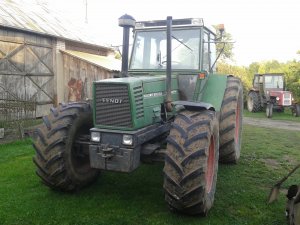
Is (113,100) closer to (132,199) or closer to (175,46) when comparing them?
(132,199)

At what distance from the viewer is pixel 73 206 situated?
14.5 feet

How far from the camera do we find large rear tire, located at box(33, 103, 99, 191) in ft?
14.8

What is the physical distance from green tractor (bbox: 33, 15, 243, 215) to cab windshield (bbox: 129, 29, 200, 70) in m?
0.02

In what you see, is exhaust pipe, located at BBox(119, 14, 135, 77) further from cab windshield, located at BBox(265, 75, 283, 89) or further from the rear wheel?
cab windshield, located at BBox(265, 75, 283, 89)

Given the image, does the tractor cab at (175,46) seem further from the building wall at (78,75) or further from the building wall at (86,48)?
the building wall at (86,48)

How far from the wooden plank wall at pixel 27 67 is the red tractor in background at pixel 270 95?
10512mm

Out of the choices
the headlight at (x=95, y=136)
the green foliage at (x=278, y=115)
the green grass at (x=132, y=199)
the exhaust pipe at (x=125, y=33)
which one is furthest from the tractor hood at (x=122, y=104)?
the green foliage at (x=278, y=115)

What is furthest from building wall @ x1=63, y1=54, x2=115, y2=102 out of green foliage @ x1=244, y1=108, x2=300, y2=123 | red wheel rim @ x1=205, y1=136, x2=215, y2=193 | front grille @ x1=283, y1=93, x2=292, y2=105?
red wheel rim @ x1=205, y1=136, x2=215, y2=193

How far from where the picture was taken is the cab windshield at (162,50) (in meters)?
5.54

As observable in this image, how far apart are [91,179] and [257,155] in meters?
4.04

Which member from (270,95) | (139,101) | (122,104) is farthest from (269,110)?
(122,104)

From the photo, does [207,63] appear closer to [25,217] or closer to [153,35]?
[153,35]

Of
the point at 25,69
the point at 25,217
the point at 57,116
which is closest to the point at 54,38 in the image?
the point at 25,69

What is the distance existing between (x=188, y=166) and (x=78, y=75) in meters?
12.2
